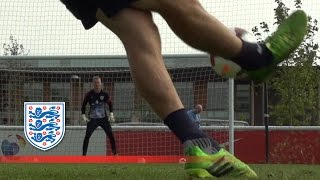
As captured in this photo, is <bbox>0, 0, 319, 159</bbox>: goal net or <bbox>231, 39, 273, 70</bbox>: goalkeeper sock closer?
<bbox>231, 39, 273, 70</bbox>: goalkeeper sock

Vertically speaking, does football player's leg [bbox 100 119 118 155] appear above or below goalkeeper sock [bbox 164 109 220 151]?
below

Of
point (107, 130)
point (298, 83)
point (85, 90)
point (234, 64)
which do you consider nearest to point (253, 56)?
point (234, 64)

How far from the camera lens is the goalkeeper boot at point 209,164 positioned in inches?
114

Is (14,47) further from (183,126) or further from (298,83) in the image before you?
(183,126)

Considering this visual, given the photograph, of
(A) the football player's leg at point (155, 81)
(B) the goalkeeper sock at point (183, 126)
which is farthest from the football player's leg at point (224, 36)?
(B) the goalkeeper sock at point (183, 126)

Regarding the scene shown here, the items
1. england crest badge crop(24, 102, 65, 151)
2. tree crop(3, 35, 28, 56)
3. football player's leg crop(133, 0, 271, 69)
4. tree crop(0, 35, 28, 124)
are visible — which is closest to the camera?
football player's leg crop(133, 0, 271, 69)

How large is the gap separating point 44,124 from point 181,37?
385 inches

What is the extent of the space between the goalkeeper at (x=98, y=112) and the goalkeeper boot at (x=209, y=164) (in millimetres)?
8919

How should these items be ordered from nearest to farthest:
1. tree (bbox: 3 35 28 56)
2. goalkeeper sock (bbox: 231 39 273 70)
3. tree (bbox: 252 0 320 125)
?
goalkeeper sock (bbox: 231 39 273 70) → tree (bbox: 3 35 28 56) → tree (bbox: 252 0 320 125)

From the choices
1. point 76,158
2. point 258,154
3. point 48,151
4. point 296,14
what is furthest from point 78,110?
point 296,14

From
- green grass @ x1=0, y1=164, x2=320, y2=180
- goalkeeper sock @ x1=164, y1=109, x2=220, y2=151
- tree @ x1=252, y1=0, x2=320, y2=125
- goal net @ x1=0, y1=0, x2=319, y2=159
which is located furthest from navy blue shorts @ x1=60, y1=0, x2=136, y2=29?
tree @ x1=252, y1=0, x2=320, y2=125

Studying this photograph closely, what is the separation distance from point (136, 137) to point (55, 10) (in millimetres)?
3424

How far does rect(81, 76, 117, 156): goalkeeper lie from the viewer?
39.2ft

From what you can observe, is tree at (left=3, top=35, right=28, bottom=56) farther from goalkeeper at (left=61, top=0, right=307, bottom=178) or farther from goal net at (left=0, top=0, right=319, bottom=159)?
goalkeeper at (left=61, top=0, right=307, bottom=178)
